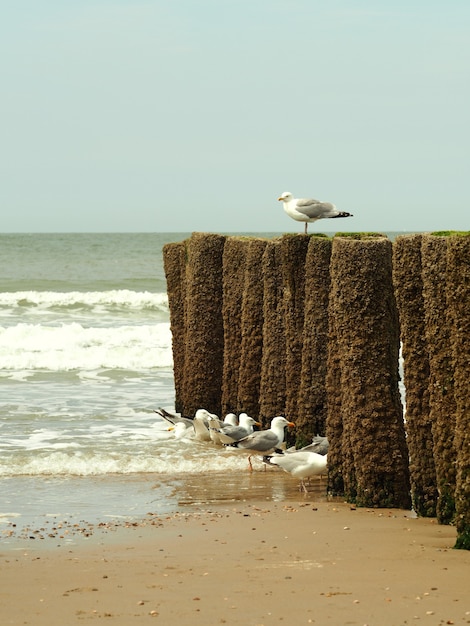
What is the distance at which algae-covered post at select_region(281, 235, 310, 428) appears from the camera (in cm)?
1075

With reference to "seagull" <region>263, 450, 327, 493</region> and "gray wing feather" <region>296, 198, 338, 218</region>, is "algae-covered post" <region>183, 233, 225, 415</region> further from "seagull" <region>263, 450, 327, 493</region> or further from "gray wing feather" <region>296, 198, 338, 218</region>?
"seagull" <region>263, 450, 327, 493</region>

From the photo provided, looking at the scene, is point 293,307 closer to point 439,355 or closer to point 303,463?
point 303,463

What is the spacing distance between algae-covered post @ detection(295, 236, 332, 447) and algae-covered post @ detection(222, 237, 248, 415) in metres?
2.37

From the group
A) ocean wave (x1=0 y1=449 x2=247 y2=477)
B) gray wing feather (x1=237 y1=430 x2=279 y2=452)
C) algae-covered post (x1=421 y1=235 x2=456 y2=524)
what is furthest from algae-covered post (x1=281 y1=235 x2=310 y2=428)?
algae-covered post (x1=421 y1=235 x2=456 y2=524)

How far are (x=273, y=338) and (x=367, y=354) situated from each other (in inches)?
144

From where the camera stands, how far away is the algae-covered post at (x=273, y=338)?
460 inches

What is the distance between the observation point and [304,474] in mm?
9484

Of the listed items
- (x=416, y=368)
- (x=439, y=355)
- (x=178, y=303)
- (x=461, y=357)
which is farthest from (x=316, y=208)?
(x=461, y=357)

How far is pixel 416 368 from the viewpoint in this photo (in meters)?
7.52

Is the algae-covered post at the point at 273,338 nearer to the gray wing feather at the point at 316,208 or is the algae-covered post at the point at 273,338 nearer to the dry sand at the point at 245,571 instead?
the gray wing feather at the point at 316,208

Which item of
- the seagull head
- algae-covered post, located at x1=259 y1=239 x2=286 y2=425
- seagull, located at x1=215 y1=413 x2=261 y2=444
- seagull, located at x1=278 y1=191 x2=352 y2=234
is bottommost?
seagull, located at x1=215 y1=413 x2=261 y2=444

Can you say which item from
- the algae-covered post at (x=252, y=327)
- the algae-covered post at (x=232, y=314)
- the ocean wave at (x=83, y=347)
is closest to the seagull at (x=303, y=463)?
the algae-covered post at (x=252, y=327)

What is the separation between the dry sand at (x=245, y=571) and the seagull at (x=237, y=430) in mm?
3252

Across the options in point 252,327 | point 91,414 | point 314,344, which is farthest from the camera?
point 91,414
